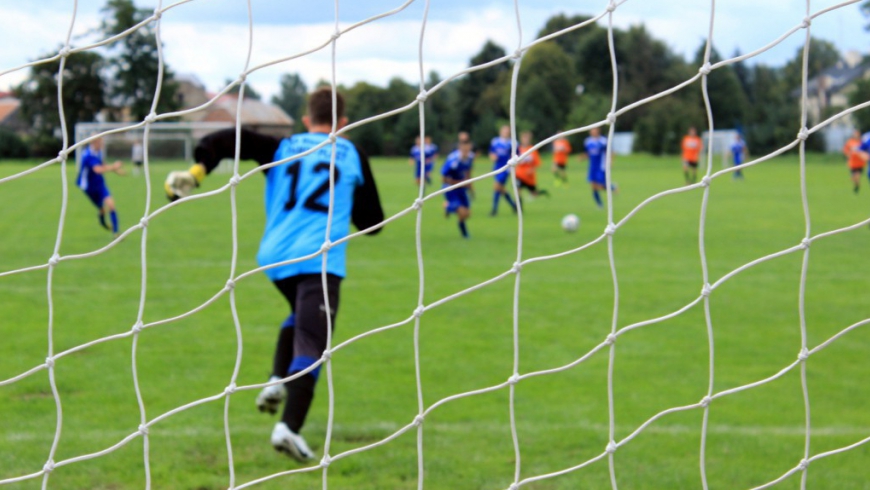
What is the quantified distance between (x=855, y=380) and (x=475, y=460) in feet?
9.06

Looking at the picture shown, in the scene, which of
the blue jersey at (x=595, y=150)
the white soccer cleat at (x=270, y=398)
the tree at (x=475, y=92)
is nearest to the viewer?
the white soccer cleat at (x=270, y=398)

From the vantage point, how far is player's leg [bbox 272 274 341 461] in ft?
13.5

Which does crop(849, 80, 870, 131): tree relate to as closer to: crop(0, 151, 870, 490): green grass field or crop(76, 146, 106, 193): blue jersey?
crop(0, 151, 870, 490): green grass field

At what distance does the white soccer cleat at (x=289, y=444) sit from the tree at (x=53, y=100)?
5249 cm

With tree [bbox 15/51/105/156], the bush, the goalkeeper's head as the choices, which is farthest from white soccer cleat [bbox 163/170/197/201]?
the bush

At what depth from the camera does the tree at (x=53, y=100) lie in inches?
2126

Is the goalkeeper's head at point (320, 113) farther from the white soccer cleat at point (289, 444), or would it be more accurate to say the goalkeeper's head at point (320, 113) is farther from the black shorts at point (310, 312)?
the white soccer cleat at point (289, 444)

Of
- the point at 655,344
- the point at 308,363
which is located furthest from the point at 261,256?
the point at 655,344

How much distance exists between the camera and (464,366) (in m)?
6.31

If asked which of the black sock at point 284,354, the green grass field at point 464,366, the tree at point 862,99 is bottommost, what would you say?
the tree at point 862,99

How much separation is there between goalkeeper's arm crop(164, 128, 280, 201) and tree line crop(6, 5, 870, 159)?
43026 millimetres

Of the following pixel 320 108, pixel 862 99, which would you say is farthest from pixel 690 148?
pixel 320 108

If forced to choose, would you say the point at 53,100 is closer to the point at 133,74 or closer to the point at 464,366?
the point at 133,74

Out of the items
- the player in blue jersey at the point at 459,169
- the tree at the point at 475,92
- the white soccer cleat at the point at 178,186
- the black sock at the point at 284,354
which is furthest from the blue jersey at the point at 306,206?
the tree at the point at 475,92
